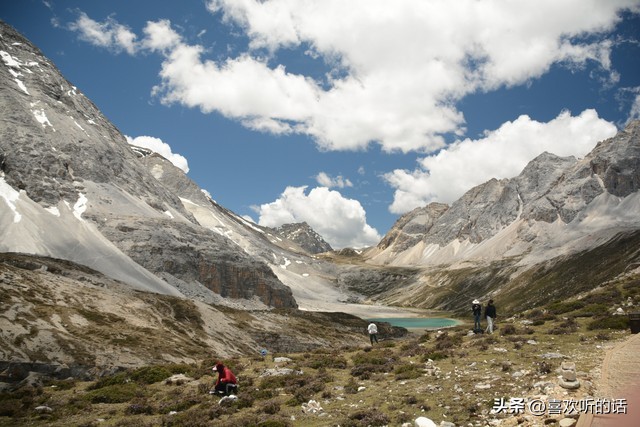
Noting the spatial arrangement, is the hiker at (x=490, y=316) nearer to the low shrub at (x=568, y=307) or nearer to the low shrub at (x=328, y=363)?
the low shrub at (x=568, y=307)

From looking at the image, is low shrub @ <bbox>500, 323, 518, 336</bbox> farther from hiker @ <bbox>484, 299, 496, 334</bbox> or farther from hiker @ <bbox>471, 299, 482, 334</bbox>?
hiker @ <bbox>471, 299, 482, 334</bbox>

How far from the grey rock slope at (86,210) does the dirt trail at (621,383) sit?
109m

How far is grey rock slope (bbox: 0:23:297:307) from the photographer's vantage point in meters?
122

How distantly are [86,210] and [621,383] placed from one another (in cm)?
16257

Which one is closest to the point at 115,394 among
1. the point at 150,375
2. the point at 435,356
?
the point at 150,375

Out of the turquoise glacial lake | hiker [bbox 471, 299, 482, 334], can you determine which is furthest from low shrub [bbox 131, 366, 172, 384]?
the turquoise glacial lake

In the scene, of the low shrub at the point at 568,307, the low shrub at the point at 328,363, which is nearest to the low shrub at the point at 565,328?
the low shrub at the point at 568,307

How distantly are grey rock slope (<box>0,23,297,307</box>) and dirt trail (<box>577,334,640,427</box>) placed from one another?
10891 cm

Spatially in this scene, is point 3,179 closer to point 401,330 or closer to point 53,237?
point 53,237

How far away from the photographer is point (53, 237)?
122 meters

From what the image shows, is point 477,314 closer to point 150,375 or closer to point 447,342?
point 447,342

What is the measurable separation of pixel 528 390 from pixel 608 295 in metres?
27.3

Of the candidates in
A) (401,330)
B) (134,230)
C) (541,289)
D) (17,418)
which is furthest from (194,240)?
(17,418)

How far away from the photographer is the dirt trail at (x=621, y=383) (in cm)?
1311
